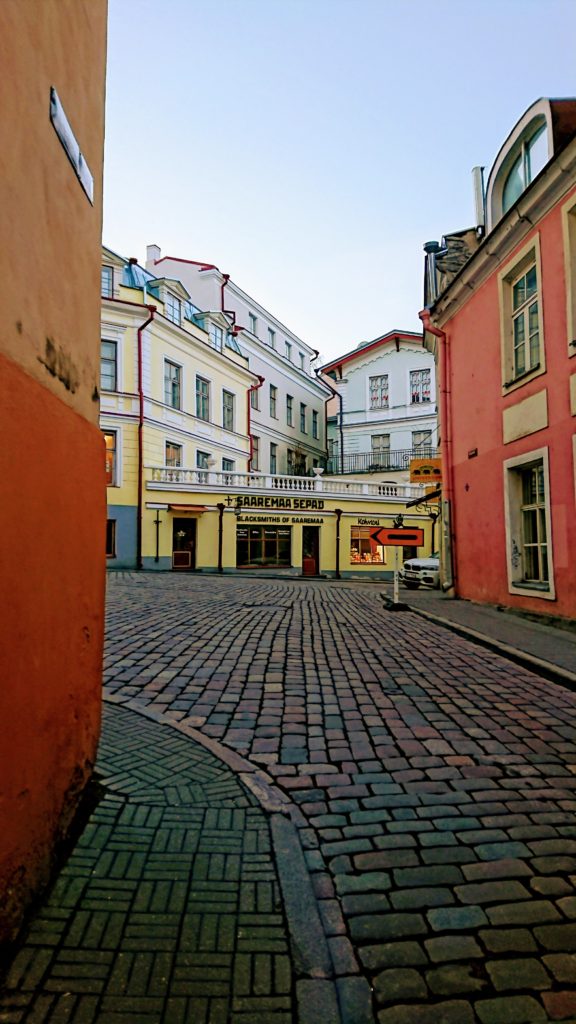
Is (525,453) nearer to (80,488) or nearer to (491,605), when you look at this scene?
(491,605)

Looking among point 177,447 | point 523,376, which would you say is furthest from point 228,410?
point 523,376

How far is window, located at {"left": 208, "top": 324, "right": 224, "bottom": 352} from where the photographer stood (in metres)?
27.8

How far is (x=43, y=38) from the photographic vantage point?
2.48 metres

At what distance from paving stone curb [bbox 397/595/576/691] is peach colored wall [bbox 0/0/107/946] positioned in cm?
480

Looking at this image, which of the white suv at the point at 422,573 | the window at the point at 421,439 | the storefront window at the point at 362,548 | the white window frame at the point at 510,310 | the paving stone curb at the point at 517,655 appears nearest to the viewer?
the paving stone curb at the point at 517,655

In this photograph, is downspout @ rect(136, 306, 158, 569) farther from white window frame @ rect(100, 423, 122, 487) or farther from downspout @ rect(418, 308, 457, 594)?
downspout @ rect(418, 308, 457, 594)

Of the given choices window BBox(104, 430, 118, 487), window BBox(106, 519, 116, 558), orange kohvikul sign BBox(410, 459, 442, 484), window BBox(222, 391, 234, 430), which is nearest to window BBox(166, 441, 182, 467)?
window BBox(104, 430, 118, 487)

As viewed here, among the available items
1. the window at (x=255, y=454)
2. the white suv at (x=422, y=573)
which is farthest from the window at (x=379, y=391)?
the white suv at (x=422, y=573)

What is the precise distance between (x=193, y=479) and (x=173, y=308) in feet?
26.0

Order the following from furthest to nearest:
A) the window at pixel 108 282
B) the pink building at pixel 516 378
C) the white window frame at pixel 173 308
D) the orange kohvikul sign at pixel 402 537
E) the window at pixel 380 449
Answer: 1. the window at pixel 380 449
2. the white window frame at pixel 173 308
3. the window at pixel 108 282
4. the orange kohvikul sign at pixel 402 537
5. the pink building at pixel 516 378

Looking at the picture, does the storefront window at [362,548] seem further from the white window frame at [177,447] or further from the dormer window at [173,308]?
the dormer window at [173,308]

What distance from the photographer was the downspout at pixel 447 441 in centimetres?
1373

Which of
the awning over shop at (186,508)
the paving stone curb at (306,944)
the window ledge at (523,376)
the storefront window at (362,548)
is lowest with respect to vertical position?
the paving stone curb at (306,944)

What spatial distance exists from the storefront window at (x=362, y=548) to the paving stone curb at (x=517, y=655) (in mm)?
16824
